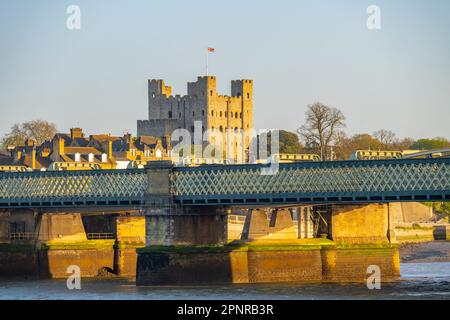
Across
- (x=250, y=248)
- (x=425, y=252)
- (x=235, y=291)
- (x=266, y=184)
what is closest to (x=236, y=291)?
(x=235, y=291)

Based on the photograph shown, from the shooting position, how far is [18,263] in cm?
11688

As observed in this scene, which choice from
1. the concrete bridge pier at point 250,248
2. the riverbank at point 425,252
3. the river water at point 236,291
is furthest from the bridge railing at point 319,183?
the riverbank at point 425,252

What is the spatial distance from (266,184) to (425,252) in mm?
41721

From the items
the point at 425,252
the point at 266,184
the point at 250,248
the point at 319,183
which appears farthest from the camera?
the point at 425,252

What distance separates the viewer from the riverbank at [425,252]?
444ft

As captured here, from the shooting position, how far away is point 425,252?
477ft

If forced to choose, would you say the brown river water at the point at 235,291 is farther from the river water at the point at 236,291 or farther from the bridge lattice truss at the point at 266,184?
the bridge lattice truss at the point at 266,184

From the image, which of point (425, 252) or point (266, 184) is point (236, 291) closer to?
point (266, 184)

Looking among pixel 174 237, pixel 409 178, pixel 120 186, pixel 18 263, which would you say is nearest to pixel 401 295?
pixel 409 178

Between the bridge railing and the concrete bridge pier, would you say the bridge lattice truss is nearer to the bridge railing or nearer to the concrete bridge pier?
the bridge railing

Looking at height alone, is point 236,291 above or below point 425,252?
below

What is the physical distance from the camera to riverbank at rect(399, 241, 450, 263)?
135 metres

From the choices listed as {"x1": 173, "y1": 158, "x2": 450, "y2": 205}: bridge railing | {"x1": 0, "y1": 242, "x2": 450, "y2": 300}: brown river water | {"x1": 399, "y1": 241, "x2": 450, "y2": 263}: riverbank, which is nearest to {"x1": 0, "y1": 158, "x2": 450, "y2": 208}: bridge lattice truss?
{"x1": 173, "y1": 158, "x2": 450, "y2": 205}: bridge railing

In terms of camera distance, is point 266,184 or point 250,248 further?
point 250,248
